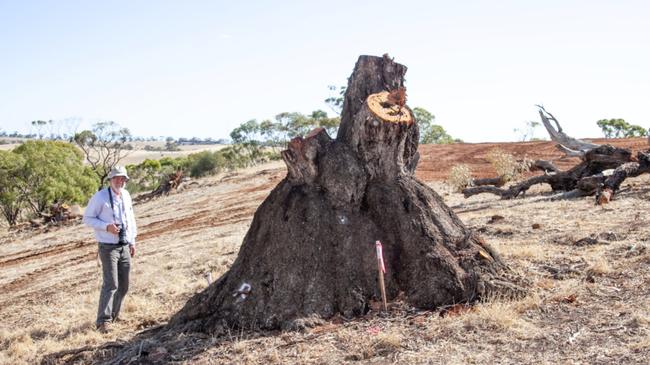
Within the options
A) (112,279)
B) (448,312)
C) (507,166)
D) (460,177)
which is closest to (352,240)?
(448,312)

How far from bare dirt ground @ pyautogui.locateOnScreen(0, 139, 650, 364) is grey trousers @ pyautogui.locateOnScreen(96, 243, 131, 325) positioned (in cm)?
21

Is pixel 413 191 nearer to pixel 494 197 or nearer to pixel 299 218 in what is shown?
pixel 299 218

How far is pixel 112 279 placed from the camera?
247 inches

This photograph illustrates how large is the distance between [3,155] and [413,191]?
27.8m

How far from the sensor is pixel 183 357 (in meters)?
4.96

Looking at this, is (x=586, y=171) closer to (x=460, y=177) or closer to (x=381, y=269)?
(x=460, y=177)

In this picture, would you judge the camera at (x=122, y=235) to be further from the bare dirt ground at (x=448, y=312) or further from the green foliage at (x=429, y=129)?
the green foliage at (x=429, y=129)

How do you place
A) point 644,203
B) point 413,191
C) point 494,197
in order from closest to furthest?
point 413,191 → point 644,203 → point 494,197

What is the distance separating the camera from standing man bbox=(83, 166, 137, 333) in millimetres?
6266

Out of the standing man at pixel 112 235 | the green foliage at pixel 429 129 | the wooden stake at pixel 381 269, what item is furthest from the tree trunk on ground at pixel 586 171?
the green foliage at pixel 429 129

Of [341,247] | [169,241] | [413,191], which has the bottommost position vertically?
[169,241]

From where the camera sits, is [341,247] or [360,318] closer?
[360,318]

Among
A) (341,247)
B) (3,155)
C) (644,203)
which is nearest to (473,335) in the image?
(341,247)

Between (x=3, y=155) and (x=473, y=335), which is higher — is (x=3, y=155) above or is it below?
above
